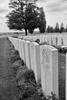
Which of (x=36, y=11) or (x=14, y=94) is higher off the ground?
(x=36, y=11)

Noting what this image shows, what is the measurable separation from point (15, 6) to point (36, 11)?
5.41 metres

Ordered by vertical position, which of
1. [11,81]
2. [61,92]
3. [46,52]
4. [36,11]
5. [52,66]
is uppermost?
[36,11]

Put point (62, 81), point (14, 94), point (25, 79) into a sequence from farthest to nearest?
point (25, 79) < point (14, 94) < point (62, 81)

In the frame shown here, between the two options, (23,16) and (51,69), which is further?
(23,16)

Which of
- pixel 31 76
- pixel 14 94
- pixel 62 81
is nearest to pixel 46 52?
pixel 62 81

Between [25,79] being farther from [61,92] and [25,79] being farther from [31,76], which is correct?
[61,92]

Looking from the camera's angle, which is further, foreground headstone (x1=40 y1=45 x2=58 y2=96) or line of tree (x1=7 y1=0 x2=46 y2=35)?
line of tree (x1=7 y1=0 x2=46 y2=35)

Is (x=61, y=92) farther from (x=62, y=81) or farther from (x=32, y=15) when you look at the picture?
(x=32, y=15)

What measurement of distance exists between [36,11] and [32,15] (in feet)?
5.65

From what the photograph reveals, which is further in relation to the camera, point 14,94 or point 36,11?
point 36,11

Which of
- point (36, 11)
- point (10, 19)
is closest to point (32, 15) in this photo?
point (36, 11)

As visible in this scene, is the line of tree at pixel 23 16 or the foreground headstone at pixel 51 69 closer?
the foreground headstone at pixel 51 69

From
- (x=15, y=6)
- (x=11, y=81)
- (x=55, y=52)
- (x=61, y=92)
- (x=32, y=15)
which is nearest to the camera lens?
(x=55, y=52)

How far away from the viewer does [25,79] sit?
4.37 m
